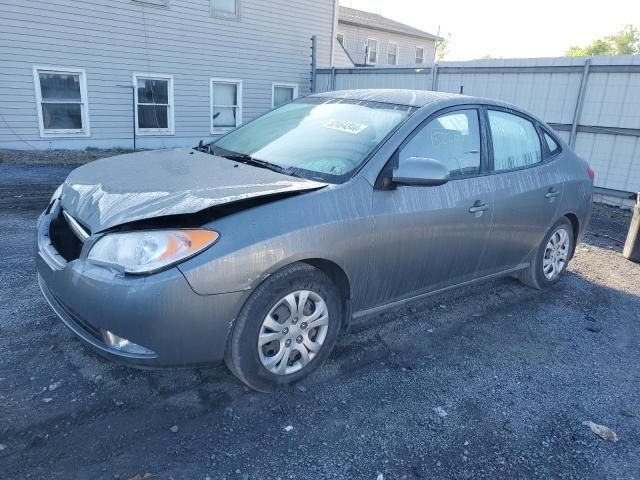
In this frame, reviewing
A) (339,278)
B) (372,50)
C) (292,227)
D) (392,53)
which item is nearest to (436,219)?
(339,278)

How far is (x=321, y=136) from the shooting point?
11.3ft

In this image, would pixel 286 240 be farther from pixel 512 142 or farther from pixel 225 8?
pixel 225 8

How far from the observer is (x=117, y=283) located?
2.31 meters

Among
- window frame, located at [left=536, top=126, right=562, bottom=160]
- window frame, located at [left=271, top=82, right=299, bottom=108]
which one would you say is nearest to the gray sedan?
window frame, located at [left=536, top=126, right=562, bottom=160]

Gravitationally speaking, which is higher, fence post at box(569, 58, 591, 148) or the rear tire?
fence post at box(569, 58, 591, 148)

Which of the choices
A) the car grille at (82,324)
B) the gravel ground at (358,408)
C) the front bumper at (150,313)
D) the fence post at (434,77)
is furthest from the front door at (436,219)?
the fence post at (434,77)

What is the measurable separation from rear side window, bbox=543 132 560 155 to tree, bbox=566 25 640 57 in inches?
2579

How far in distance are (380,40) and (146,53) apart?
20.5 metres

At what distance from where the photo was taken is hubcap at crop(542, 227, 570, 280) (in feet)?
15.3

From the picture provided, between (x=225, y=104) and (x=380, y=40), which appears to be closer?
(x=225, y=104)

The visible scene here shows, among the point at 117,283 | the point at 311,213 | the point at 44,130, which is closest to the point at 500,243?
the point at 311,213

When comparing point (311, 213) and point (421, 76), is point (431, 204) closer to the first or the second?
point (311, 213)

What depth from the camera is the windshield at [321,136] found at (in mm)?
3153

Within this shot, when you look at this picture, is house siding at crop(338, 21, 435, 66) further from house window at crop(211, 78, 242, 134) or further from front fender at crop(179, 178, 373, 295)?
front fender at crop(179, 178, 373, 295)
